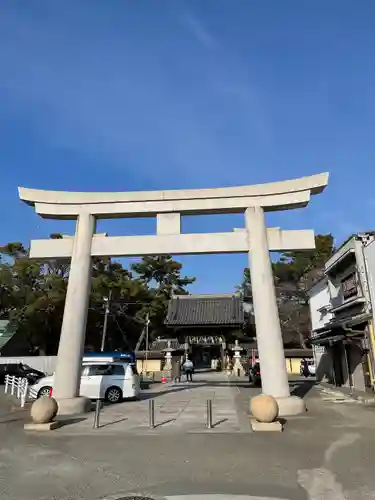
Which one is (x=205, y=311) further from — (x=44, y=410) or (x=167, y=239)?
(x=44, y=410)

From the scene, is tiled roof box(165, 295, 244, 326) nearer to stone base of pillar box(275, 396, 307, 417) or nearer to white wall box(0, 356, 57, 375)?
white wall box(0, 356, 57, 375)

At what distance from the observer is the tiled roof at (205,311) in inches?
1336

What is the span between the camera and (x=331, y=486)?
213 inches

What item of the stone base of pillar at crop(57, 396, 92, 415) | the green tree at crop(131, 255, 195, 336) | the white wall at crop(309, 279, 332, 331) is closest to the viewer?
the stone base of pillar at crop(57, 396, 92, 415)

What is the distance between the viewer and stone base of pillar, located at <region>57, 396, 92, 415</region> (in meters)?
12.3

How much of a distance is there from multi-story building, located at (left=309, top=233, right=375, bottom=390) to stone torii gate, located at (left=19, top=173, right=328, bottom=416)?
18.2 ft

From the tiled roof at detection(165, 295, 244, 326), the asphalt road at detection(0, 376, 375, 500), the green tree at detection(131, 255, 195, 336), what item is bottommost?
the asphalt road at detection(0, 376, 375, 500)

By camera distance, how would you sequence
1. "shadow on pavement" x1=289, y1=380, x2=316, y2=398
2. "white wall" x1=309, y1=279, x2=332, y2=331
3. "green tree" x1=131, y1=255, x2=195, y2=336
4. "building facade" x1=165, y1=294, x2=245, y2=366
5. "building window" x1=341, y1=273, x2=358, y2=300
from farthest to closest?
1. "green tree" x1=131, y1=255, x2=195, y2=336
2. "building facade" x1=165, y1=294, x2=245, y2=366
3. "white wall" x1=309, y1=279, x2=332, y2=331
4. "shadow on pavement" x1=289, y1=380, x2=316, y2=398
5. "building window" x1=341, y1=273, x2=358, y2=300

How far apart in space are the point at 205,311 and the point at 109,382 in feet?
70.5

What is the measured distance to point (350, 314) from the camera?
746 inches

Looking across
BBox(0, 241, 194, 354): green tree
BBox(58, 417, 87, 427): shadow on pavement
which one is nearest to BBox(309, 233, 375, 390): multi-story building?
BBox(58, 417, 87, 427): shadow on pavement

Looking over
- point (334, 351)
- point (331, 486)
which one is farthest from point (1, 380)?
point (331, 486)

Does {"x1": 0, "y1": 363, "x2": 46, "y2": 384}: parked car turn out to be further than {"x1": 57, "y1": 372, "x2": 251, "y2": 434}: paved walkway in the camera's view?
Yes

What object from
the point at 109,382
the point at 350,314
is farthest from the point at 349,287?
the point at 109,382
